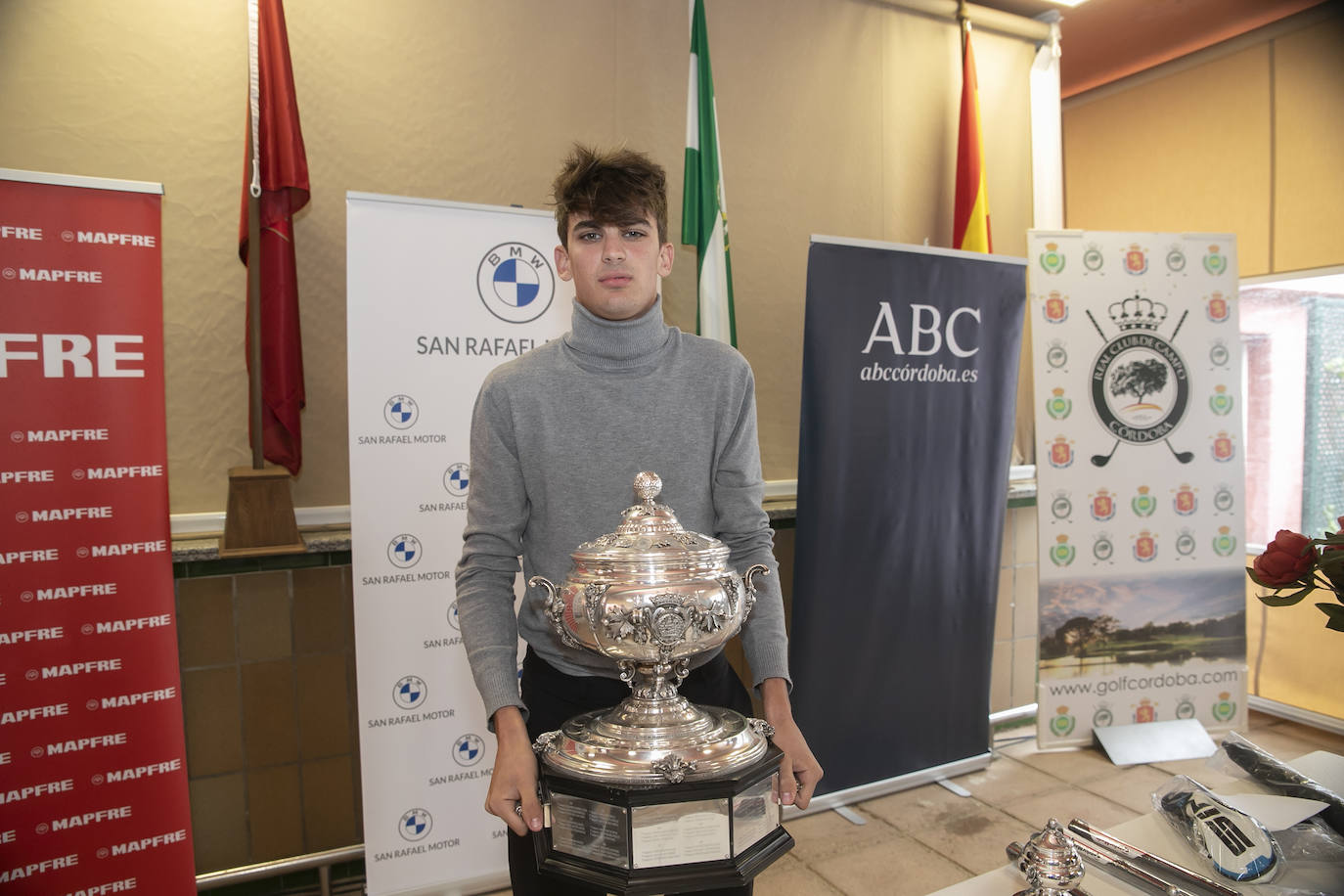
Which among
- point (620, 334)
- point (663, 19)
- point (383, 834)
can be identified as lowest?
point (383, 834)

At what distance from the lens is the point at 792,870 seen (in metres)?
2.49

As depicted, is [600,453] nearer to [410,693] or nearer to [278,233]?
[410,693]

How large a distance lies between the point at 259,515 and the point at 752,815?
5.73 ft

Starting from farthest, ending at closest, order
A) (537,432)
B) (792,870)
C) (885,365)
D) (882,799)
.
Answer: (882,799)
(885,365)
(792,870)
(537,432)

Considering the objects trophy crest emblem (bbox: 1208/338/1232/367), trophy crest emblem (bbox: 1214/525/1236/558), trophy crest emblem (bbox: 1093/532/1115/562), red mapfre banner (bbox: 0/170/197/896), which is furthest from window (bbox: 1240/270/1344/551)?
red mapfre banner (bbox: 0/170/197/896)

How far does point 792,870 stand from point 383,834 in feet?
3.91

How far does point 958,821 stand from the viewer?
2744 millimetres

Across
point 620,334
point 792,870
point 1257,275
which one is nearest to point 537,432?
point 620,334

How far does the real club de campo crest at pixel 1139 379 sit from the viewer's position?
3.11m

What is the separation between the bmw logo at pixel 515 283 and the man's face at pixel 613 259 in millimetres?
1079

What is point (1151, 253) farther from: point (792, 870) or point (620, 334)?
point (620, 334)

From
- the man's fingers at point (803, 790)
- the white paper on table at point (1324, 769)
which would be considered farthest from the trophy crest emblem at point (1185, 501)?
the man's fingers at point (803, 790)

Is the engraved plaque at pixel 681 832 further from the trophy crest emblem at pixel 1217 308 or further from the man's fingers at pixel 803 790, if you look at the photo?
the trophy crest emblem at pixel 1217 308

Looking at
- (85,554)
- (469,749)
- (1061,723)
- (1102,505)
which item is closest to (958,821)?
(1061,723)
